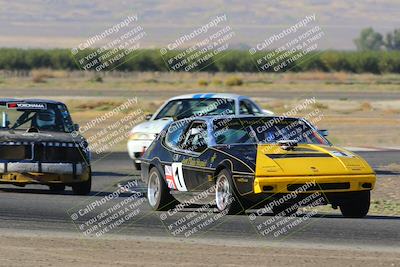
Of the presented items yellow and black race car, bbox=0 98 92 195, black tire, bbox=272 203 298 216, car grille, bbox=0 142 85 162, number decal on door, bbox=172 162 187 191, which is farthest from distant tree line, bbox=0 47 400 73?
black tire, bbox=272 203 298 216

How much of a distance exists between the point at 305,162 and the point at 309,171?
0.69 ft

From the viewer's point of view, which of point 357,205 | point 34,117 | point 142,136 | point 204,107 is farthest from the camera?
point 204,107

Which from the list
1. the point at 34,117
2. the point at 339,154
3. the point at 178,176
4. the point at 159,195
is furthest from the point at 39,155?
the point at 339,154

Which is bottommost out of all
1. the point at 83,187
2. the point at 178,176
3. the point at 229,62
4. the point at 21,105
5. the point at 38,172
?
the point at 229,62

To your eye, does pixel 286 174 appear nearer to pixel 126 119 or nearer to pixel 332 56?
pixel 126 119

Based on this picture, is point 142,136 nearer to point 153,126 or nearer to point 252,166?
point 153,126

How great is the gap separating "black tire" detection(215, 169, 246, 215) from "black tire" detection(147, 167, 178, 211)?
1.16 m

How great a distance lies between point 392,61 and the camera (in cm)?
12825

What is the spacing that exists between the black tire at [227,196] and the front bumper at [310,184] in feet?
1.17

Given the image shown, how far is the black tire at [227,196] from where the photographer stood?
13.1m

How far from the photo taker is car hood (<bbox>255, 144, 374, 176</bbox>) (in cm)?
1302

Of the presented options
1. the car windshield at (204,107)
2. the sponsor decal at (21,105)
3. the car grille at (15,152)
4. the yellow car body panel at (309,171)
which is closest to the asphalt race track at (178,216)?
the yellow car body panel at (309,171)

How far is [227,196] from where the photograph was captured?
522 inches

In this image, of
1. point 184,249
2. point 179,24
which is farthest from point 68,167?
point 179,24
